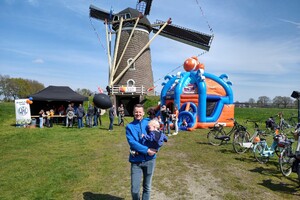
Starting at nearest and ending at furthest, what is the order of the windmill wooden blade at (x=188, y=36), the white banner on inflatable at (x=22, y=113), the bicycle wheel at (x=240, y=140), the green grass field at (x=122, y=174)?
the green grass field at (x=122, y=174) < the bicycle wheel at (x=240, y=140) < the white banner on inflatable at (x=22, y=113) < the windmill wooden blade at (x=188, y=36)

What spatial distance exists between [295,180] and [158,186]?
11.7 ft

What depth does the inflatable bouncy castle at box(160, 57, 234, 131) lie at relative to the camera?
15.0 meters

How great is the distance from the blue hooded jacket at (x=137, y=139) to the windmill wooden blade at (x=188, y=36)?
26836mm

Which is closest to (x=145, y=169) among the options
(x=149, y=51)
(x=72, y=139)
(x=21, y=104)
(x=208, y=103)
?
(x=72, y=139)

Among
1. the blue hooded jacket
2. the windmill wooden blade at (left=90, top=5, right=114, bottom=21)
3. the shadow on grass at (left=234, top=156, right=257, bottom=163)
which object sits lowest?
the shadow on grass at (left=234, top=156, right=257, bottom=163)

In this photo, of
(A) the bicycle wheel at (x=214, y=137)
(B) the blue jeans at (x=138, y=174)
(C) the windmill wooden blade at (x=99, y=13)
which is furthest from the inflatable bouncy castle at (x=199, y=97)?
(C) the windmill wooden blade at (x=99, y=13)

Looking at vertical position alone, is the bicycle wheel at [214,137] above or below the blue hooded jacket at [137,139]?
below

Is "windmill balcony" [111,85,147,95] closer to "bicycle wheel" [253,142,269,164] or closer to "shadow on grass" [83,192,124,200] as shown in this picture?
"bicycle wheel" [253,142,269,164]

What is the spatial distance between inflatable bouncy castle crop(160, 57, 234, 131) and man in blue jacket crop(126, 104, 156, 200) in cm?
1098

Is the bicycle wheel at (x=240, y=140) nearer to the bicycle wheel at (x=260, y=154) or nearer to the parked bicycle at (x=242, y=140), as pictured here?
the parked bicycle at (x=242, y=140)

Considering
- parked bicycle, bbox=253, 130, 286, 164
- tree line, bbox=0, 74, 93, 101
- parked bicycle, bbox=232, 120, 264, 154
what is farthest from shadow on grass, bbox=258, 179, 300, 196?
tree line, bbox=0, 74, 93, 101

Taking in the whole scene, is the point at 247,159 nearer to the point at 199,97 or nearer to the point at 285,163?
the point at 285,163

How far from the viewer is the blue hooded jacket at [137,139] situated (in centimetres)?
350

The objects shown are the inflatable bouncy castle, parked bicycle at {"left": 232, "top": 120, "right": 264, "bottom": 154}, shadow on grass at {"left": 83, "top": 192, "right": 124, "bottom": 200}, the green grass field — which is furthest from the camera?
the inflatable bouncy castle
